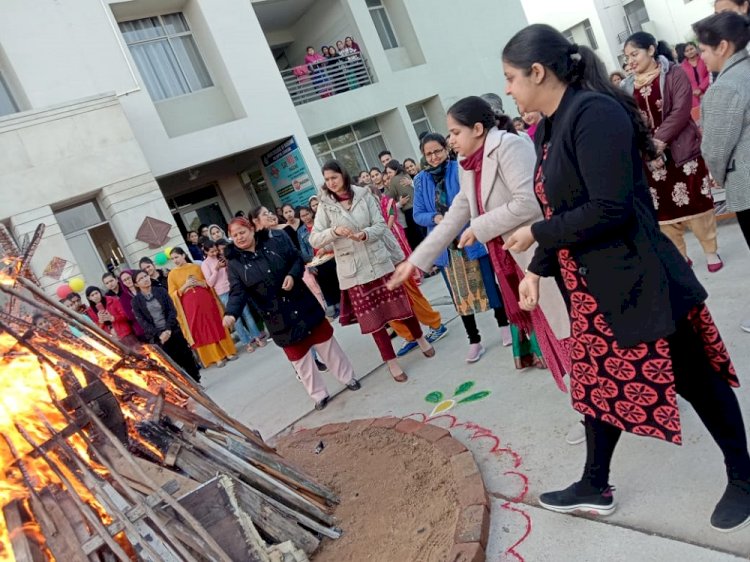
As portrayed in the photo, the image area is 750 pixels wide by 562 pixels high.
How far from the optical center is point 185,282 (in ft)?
27.3

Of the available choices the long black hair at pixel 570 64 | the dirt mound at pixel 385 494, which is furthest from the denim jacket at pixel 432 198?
the long black hair at pixel 570 64

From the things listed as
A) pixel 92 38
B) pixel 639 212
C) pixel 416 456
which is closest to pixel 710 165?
pixel 639 212

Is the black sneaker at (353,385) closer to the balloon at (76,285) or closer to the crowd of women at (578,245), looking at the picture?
the crowd of women at (578,245)

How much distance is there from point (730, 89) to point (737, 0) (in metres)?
0.92

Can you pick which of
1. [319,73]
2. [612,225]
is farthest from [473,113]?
[319,73]

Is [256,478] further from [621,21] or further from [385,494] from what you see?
[621,21]

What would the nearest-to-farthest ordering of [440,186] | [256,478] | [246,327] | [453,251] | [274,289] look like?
[256,478], [440,186], [453,251], [274,289], [246,327]

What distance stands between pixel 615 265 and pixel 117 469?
2.31 m

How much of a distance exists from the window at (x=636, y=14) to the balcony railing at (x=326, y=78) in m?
25.0

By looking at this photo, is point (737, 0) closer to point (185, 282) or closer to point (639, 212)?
point (639, 212)

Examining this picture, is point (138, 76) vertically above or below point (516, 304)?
above

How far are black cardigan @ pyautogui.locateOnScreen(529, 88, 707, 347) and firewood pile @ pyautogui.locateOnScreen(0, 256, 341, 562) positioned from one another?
175 cm

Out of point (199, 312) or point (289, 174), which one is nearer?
point (199, 312)

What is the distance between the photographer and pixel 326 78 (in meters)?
15.1
